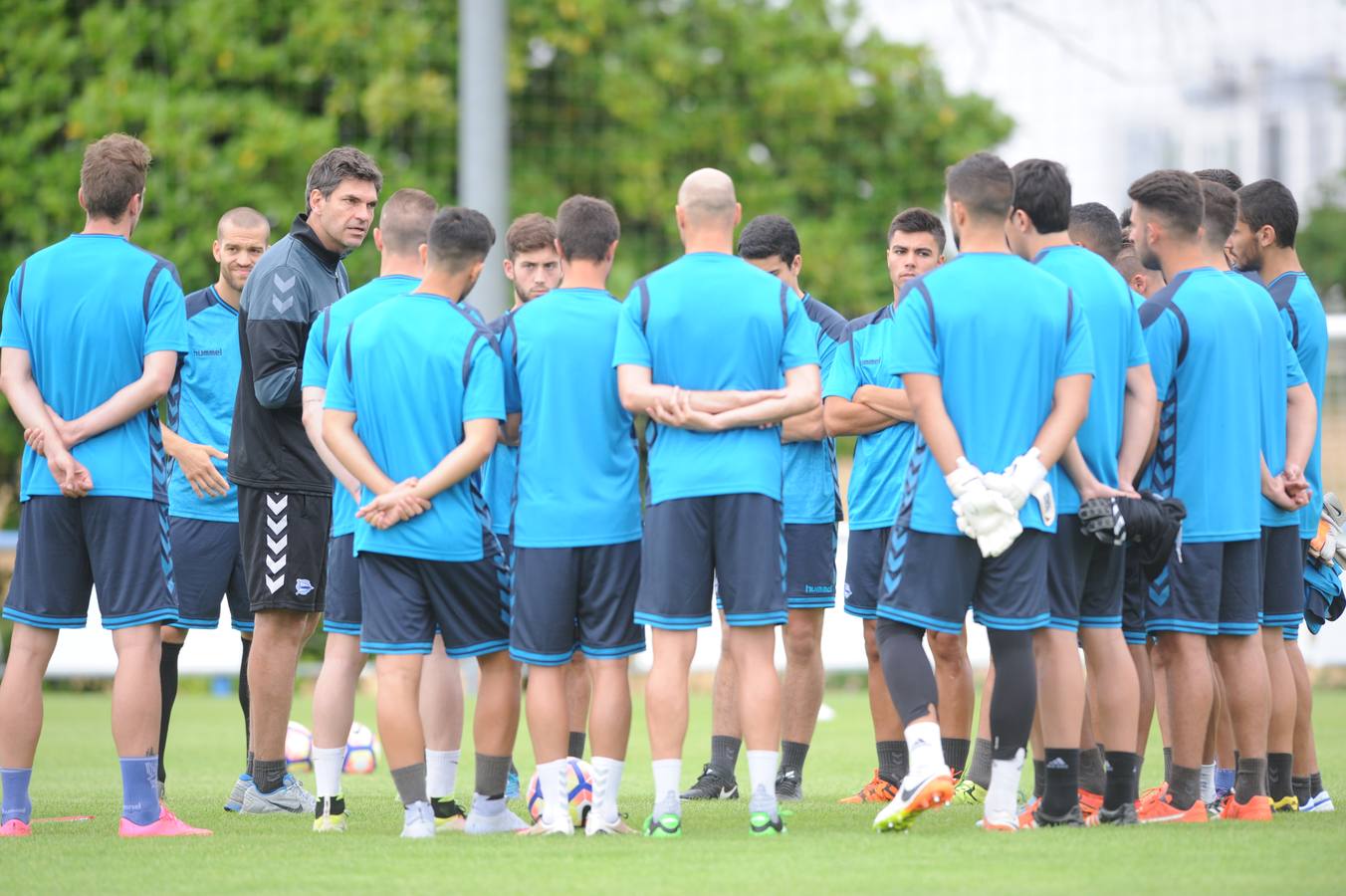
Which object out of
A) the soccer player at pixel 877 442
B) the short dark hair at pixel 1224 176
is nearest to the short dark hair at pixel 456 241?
the soccer player at pixel 877 442

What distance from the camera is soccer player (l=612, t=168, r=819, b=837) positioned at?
19.9ft

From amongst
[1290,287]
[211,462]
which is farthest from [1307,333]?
[211,462]

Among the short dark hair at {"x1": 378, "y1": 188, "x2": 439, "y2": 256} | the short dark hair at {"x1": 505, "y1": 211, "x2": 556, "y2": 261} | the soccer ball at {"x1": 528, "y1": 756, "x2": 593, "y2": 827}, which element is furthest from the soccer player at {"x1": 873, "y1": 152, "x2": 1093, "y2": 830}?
the short dark hair at {"x1": 505, "y1": 211, "x2": 556, "y2": 261}

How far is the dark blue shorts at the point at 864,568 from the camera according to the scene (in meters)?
7.72

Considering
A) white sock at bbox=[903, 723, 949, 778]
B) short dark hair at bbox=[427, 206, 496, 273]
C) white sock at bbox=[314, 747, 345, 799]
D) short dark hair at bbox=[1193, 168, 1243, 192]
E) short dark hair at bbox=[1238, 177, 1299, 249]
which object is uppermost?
short dark hair at bbox=[1193, 168, 1243, 192]

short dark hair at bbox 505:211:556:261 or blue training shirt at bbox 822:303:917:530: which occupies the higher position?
short dark hair at bbox 505:211:556:261

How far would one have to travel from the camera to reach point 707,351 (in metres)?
6.12

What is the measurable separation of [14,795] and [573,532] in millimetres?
2377

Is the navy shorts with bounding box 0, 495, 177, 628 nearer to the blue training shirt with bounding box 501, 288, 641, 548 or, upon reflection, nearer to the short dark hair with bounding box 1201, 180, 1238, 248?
the blue training shirt with bounding box 501, 288, 641, 548

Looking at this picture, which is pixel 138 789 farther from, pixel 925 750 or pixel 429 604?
pixel 925 750

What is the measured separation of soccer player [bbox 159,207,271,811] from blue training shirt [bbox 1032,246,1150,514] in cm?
379

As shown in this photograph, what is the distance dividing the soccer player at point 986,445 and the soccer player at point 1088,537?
162 millimetres

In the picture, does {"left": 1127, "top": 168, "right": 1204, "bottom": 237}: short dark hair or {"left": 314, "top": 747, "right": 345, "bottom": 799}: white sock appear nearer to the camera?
{"left": 314, "top": 747, "right": 345, "bottom": 799}: white sock

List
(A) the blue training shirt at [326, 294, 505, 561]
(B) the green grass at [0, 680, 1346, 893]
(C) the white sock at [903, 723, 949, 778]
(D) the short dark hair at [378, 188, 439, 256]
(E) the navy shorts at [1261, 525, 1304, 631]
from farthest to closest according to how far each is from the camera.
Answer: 1. (E) the navy shorts at [1261, 525, 1304, 631]
2. (D) the short dark hair at [378, 188, 439, 256]
3. (A) the blue training shirt at [326, 294, 505, 561]
4. (C) the white sock at [903, 723, 949, 778]
5. (B) the green grass at [0, 680, 1346, 893]
